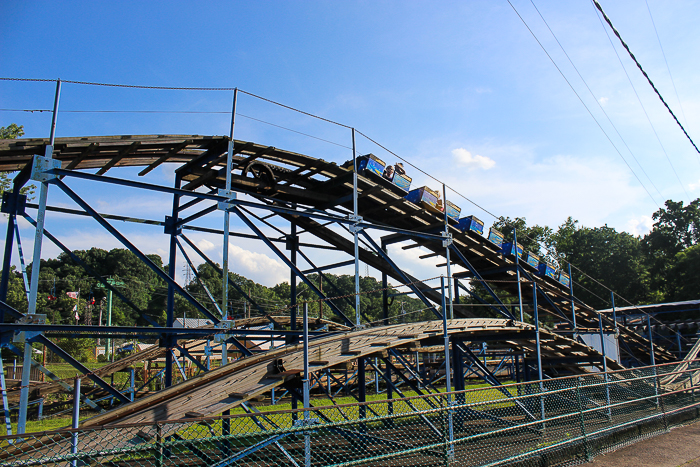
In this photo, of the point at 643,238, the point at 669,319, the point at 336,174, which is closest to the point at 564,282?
the point at 336,174

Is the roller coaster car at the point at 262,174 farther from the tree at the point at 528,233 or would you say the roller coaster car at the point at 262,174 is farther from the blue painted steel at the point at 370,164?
the tree at the point at 528,233

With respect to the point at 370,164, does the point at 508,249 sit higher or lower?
lower

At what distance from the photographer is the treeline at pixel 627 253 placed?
44.9 m

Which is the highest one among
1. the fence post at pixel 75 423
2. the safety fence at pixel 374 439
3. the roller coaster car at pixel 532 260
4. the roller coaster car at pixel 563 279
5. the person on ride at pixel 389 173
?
the person on ride at pixel 389 173

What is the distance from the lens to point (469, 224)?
14.4m

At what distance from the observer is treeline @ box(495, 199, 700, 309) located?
44.9 meters

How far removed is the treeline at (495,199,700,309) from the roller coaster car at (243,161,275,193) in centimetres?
3603

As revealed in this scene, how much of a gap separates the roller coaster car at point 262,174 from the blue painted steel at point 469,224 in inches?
236

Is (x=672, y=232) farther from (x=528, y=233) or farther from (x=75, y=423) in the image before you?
(x=75, y=423)

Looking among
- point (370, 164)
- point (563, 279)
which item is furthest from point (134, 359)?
point (563, 279)

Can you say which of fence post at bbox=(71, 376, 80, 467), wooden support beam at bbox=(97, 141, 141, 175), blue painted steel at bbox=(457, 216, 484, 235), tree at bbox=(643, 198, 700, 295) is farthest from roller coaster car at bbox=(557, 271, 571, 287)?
tree at bbox=(643, 198, 700, 295)

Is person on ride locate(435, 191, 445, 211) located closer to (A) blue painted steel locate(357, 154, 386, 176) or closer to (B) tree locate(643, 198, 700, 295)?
(A) blue painted steel locate(357, 154, 386, 176)

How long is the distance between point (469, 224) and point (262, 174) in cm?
647

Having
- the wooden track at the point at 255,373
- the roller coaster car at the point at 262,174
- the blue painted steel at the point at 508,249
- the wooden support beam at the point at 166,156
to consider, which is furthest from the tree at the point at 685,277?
the wooden support beam at the point at 166,156
